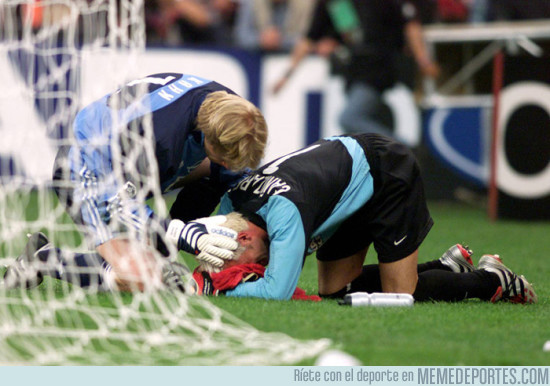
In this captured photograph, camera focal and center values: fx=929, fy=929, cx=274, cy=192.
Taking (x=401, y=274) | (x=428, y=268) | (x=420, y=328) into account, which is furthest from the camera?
(x=428, y=268)

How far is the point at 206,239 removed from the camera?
11.4 ft

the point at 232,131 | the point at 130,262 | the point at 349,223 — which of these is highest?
the point at 232,131

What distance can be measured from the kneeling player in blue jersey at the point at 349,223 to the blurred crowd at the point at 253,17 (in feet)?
17.0

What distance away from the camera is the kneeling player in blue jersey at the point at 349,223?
346 centimetres

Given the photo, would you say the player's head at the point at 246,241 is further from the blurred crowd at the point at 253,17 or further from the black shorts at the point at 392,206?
the blurred crowd at the point at 253,17

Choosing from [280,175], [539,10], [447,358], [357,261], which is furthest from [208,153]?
[539,10]

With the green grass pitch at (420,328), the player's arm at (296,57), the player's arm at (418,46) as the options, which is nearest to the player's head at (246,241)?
the green grass pitch at (420,328)

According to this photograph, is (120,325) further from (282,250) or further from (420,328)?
(420,328)

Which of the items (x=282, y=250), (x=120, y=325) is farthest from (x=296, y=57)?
(x=120, y=325)

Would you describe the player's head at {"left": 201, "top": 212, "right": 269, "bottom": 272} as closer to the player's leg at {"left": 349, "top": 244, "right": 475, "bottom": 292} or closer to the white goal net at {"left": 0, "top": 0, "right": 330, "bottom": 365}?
the white goal net at {"left": 0, "top": 0, "right": 330, "bottom": 365}

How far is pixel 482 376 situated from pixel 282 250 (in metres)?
1.05

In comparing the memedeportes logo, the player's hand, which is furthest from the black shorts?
the memedeportes logo

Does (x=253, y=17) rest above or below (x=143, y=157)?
above

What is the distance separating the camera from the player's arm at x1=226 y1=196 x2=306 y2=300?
3.40 meters
